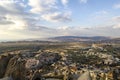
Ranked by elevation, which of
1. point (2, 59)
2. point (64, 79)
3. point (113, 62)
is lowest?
point (113, 62)

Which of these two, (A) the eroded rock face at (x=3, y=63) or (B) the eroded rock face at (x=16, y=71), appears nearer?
(B) the eroded rock face at (x=16, y=71)

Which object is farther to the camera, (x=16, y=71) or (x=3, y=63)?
(x=3, y=63)

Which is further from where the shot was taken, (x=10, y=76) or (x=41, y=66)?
(x=41, y=66)

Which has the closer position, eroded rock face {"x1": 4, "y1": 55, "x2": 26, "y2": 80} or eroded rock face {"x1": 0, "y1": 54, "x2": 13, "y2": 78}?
eroded rock face {"x1": 4, "y1": 55, "x2": 26, "y2": 80}

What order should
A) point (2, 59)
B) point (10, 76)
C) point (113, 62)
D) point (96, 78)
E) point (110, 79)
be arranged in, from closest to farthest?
point (110, 79)
point (10, 76)
point (96, 78)
point (2, 59)
point (113, 62)

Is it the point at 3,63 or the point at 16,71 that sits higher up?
the point at 3,63

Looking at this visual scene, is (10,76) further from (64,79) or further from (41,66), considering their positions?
(41,66)

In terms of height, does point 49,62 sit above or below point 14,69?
below

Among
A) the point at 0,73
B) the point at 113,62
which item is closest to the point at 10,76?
the point at 0,73

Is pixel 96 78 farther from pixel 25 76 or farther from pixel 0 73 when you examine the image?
pixel 0 73

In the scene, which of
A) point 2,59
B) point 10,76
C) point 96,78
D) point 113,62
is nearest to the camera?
point 10,76
